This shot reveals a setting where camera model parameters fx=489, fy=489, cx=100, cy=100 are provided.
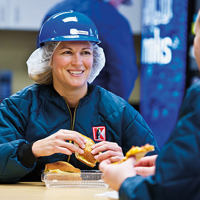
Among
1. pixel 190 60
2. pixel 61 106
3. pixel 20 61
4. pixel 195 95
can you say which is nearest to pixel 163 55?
pixel 190 60

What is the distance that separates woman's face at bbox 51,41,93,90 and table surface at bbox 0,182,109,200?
16.8 inches

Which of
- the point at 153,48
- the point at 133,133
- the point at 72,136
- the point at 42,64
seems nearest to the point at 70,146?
the point at 72,136

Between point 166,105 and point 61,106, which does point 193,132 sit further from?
point 166,105

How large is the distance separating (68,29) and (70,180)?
543 millimetres

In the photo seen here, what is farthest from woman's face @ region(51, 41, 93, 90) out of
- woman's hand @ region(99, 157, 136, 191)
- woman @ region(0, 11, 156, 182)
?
woman's hand @ region(99, 157, 136, 191)

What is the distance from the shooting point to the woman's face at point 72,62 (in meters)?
1.85

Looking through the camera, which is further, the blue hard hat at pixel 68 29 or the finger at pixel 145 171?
the blue hard hat at pixel 68 29

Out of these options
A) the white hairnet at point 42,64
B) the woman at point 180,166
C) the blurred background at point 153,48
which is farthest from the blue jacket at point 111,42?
the woman at point 180,166

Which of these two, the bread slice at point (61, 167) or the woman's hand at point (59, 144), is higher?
the woman's hand at point (59, 144)

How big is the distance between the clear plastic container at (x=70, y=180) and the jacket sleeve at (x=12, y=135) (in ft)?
0.31

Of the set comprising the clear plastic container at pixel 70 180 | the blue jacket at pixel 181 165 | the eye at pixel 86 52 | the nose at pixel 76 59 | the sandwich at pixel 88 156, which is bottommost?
the clear plastic container at pixel 70 180

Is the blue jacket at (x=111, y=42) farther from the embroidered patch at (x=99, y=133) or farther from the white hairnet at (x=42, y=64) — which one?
the embroidered patch at (x=99, y=133)

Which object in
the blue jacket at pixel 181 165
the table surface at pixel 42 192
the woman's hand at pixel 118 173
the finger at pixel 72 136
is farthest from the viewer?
the finger at pixel 72 136

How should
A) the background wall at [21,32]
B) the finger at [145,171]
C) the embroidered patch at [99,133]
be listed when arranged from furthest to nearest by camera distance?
the background wall at [21,32] < the embroidered patch at [99,133] < the finger at [145,171]
